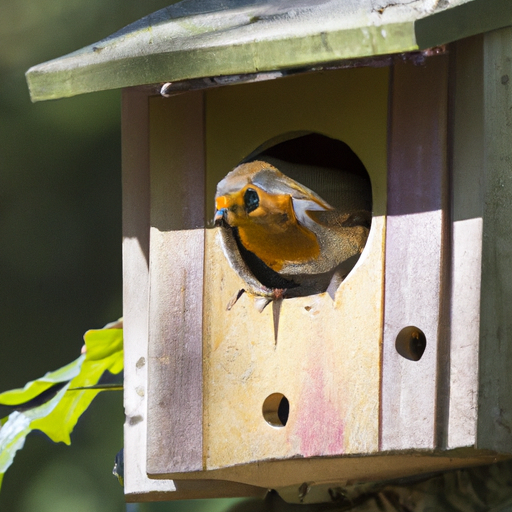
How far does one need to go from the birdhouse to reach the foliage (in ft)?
0.84

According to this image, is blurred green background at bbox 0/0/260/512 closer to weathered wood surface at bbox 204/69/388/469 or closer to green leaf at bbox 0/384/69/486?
green leaf at bbox 0/384/69/486

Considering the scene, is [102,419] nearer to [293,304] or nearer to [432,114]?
[293,304]

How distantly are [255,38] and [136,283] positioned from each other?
2.42 feet

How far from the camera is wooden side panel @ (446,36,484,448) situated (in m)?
1.73

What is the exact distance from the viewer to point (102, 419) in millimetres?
3969

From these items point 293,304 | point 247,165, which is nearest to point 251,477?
point 293,304

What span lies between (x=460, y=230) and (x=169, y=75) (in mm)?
598

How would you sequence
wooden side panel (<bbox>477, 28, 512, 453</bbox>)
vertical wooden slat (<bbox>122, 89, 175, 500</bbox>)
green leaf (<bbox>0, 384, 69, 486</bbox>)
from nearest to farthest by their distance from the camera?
A: wooden side panel (<bbox>477, 28, 512, 453</bbox>) < vertical wooden slat (<bbox>122, 89, 175, 500</bbox>) < green leaf (<bbox>0, 384, 69, 486</bbox>)

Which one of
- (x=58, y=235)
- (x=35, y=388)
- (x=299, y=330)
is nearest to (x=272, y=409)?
(x=299, y=330)

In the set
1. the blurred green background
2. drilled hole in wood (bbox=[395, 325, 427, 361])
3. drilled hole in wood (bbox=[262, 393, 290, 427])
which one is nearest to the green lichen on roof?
drilled hole in wood (bbox=[395, 325, 427, 361])

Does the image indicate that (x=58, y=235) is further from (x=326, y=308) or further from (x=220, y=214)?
(x=326, y=308)

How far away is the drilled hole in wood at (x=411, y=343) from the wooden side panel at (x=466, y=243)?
0.26 ft

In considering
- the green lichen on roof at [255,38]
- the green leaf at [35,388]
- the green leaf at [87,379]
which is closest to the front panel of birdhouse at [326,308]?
the green lichen on roof at [255,38]

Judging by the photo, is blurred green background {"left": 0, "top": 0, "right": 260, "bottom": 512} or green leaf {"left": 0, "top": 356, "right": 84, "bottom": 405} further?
blurred green background {"left": 0, "top": 0, "right": 260, "bottom": 512}
